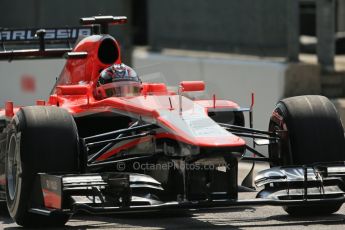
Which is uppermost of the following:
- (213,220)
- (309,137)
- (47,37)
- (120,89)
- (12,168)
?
(47,37)

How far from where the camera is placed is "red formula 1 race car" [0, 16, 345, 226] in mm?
8906

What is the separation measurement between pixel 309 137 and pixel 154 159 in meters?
1.36

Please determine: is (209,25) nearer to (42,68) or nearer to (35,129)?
(42,68)

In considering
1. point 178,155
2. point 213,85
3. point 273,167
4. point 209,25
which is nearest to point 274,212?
point 273,167

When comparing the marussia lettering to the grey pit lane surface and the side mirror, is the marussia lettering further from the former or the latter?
the grey pit lane surface

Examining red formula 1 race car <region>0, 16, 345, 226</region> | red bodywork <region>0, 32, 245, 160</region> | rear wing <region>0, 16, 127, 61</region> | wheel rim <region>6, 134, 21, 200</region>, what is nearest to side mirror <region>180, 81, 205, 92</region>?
red bodywork <region>0, 32, 245, 160</region>

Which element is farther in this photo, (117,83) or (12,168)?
(117,83)

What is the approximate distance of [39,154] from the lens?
912cm

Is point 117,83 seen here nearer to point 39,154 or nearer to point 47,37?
point 39,154

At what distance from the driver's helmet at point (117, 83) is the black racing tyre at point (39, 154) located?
1.52m

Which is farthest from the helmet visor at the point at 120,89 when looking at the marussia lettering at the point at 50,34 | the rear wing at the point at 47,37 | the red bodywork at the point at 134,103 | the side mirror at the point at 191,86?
the marussia lettering at the point at 50,34

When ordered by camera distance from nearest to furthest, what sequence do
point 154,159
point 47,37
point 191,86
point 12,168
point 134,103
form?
point 12,168 < point 154,159 < point 134,103 < point 191,86 < point 47,37

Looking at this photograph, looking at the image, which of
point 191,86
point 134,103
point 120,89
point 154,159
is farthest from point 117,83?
point 154,159

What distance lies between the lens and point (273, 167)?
9688 mm
